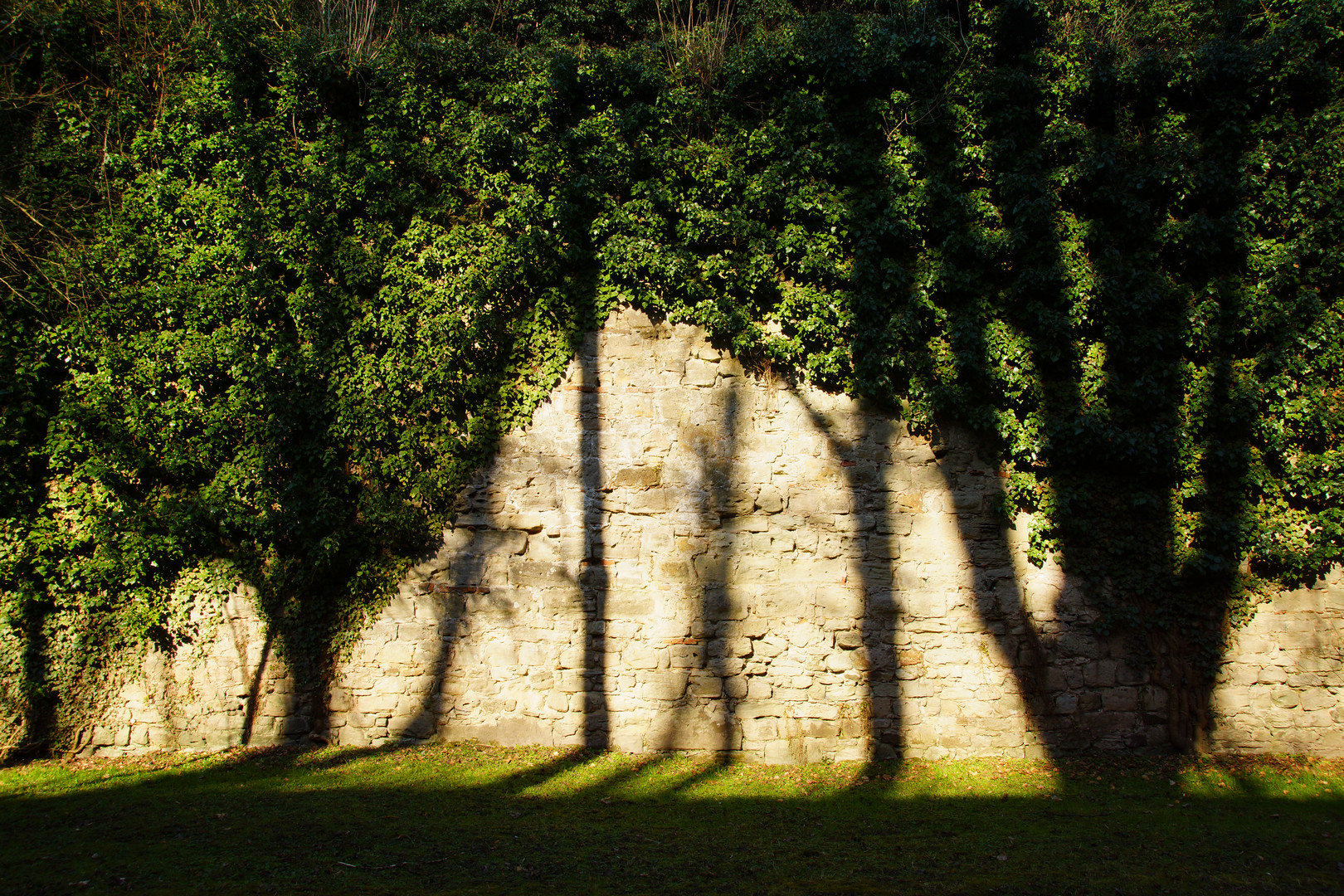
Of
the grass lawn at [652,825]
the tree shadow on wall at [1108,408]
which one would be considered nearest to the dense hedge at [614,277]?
the tree shadow on wall at [1108,408]

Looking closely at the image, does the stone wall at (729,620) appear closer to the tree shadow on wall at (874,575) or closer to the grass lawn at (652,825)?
the tree shadow on wall at (874,575)

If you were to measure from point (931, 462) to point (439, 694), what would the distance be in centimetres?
566

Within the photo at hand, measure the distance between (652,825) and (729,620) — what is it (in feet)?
6.99

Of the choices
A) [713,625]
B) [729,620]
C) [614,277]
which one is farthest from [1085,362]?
[614,277]

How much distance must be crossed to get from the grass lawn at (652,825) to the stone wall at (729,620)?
322mm

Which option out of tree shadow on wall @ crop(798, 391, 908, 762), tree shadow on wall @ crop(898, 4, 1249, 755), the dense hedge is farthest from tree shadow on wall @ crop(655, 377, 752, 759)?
tree shadow on wall @ crop(898, 4, 1249, 755)

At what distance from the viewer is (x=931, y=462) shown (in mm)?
7371

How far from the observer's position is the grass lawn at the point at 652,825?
4664mm

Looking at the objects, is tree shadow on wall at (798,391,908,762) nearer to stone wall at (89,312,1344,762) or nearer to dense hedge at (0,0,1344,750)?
stone wall at (89,312,1344,762)

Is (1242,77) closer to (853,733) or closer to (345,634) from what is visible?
(853,733)

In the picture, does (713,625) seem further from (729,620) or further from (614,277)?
(614,277)

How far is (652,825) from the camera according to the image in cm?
578

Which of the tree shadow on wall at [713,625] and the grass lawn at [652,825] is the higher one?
the tree shadow on wall at [713,625]

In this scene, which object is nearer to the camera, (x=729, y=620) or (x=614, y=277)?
(x=729, y=620)
